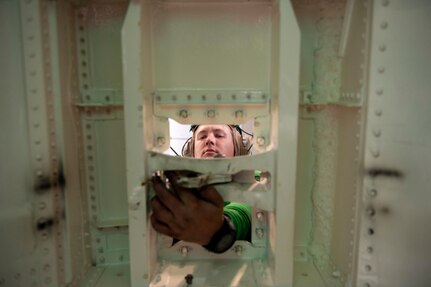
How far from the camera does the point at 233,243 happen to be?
7.58ft

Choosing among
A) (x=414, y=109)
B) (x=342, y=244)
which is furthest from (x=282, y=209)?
(x=414, y=109)

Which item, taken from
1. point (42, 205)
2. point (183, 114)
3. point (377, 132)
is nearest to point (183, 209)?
point (183, 114)

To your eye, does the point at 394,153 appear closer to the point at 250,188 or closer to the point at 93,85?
the point at 250,188

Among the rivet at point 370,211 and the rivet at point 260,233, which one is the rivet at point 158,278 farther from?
the rivet at point 370,211

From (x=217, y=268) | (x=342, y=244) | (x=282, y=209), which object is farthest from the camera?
(x=217, y=268)

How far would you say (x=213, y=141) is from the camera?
3037mm

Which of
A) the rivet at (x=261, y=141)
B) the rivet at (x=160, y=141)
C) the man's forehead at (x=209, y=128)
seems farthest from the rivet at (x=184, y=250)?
the man's forehead at (x=209, y=128)

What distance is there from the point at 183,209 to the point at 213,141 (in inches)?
44.5

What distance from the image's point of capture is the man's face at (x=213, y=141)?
9.82 feet

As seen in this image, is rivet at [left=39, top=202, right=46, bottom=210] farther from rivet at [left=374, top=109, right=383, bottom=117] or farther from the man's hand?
rivet at [left=374, top=109, right=383, bottom=117]

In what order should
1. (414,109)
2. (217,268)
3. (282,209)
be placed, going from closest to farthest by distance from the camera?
(414,109) → (282,209) → (217,268)

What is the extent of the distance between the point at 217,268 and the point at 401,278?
107cm

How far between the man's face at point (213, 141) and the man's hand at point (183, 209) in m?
0.97

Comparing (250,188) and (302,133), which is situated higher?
(302,133)
